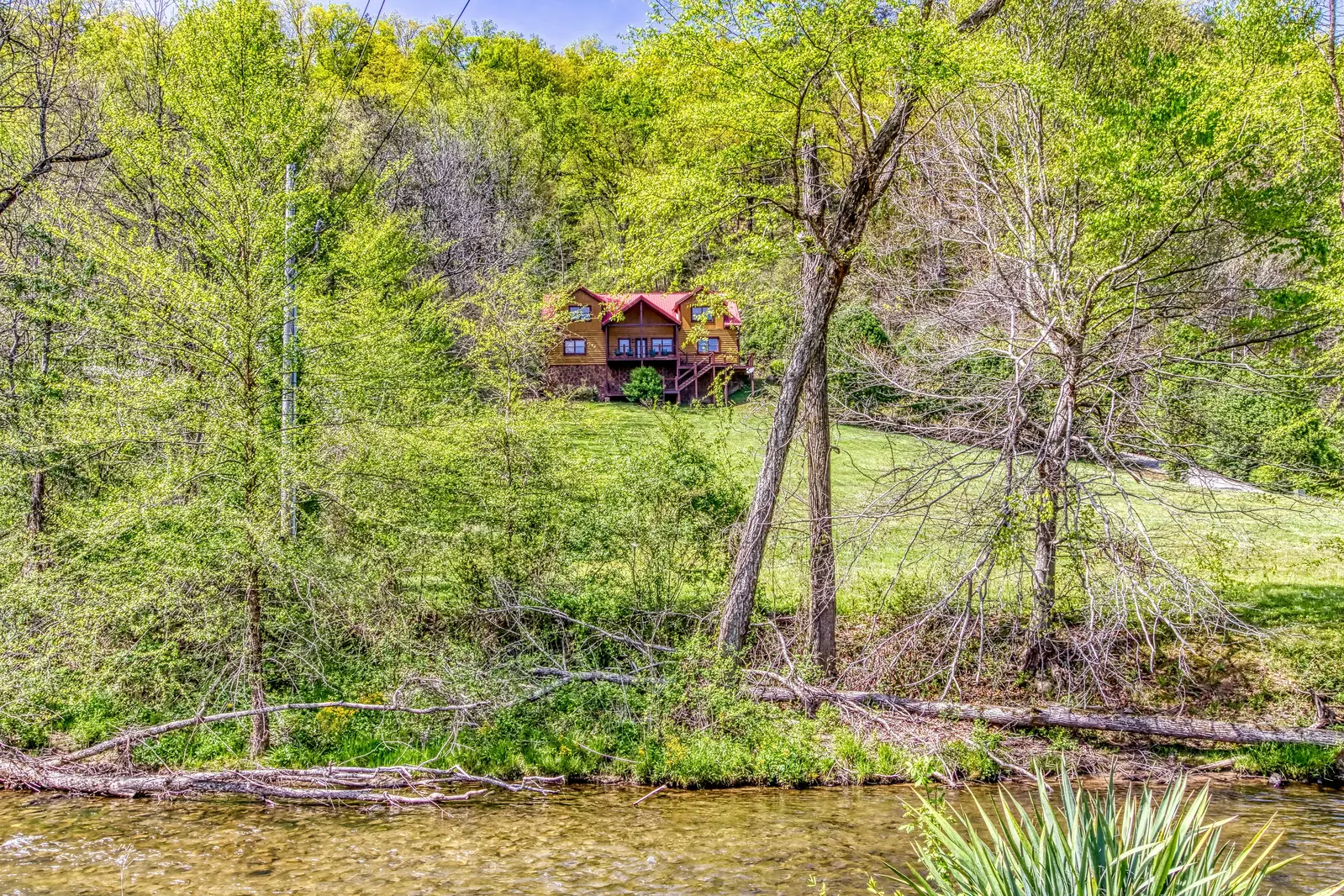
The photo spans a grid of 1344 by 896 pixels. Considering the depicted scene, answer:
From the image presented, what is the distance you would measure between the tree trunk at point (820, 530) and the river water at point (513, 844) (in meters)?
2.29

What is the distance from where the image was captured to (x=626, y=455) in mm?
13328

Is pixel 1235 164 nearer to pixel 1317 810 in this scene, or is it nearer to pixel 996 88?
pixel 996 88

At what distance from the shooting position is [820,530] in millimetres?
11773

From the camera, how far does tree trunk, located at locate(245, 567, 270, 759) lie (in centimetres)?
989

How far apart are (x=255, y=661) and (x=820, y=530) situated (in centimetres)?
722

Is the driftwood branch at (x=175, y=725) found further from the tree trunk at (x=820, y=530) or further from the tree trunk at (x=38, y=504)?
the tree trunk at (x=820, y=530)

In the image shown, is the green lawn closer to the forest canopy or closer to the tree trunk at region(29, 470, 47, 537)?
the forest canopy

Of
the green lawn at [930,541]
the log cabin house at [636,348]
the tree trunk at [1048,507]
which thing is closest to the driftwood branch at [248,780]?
the green lawn at [930,541]

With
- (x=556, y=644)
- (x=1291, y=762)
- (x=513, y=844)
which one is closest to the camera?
(x=513, y=844)

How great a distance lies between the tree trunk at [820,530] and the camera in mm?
11672

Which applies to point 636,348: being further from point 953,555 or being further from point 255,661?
point 255,661

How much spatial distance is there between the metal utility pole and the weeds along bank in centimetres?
60

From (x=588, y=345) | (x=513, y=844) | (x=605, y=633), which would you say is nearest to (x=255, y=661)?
(x=513, y=844)

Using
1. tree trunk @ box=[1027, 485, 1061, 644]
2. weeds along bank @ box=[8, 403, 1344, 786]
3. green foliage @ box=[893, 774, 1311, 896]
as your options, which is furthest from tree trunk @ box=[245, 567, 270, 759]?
tree trunk @ box=[1027, 485, 1061, 644]
